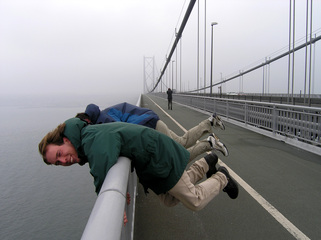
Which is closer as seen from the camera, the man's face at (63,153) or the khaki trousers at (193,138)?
the man's face at (63,153)

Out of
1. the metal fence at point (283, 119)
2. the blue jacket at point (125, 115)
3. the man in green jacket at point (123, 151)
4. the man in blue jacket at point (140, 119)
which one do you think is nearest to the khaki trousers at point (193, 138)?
the man in blue jacket at point (140, 119)

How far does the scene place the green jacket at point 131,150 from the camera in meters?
1.92

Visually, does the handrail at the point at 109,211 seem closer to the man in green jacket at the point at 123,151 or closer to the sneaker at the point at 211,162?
the man in green jacket at the point at 123,151

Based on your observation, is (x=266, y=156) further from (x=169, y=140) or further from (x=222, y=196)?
(x=169, y=140)

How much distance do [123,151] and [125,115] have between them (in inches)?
60.2

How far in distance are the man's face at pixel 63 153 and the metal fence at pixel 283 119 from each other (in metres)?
5.92

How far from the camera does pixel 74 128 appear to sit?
2.17m

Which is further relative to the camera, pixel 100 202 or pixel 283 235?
pixel 283 235

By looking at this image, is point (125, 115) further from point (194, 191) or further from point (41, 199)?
point (41, 199)

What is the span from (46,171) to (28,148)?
4171 mm

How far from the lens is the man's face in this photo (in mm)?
2160

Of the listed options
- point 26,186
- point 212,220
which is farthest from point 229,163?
point 26,186

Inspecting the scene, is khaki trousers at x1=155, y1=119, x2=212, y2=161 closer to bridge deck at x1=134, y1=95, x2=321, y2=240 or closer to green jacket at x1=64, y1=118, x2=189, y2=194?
bridge deck at x1=134, y1=95, x2=321, y2=240

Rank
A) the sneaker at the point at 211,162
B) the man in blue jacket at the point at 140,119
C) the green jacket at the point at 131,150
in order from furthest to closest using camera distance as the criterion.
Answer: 1. the sneaker at the point at 211,162
2. the man in blue jacket at the point at 140,119
3. the green jacket at the point at 131,150
